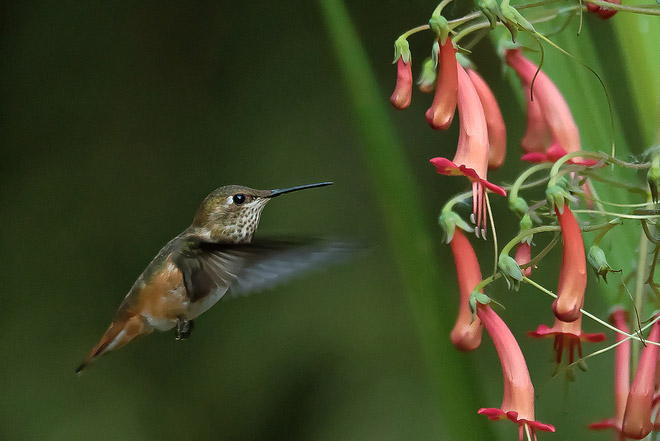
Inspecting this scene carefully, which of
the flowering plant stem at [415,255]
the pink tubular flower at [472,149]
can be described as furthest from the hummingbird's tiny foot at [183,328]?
the pink tubular flower at [472,149]

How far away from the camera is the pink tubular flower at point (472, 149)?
0.78 m

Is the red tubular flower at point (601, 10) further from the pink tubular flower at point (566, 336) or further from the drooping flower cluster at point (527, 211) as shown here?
the pink tubular flower at point (566, 336)

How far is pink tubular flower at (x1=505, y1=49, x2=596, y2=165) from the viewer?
2.80 feet

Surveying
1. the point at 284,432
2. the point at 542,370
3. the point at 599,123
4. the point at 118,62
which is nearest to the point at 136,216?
the point at 118,62

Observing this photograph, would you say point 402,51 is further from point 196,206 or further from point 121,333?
point 196,206

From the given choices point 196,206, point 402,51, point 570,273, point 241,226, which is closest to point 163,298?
point 241,226

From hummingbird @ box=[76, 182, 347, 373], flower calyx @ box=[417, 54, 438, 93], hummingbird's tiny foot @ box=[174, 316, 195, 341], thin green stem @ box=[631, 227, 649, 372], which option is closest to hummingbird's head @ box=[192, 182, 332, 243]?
hummingbird @ box=[76, 182, 347, 373]

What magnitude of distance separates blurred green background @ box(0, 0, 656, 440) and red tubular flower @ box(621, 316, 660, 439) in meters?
1.18

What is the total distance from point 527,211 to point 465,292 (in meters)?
0.12

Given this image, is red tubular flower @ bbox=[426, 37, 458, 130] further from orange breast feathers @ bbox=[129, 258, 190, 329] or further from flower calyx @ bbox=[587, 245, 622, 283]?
orange breast feathers @ bbox=[129, 258, 190, 329]

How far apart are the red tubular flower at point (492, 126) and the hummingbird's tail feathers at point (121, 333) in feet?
1.99

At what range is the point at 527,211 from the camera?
753 millimetres

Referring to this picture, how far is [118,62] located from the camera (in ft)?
7.59

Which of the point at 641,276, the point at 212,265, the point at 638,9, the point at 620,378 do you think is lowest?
the point at 620,378
